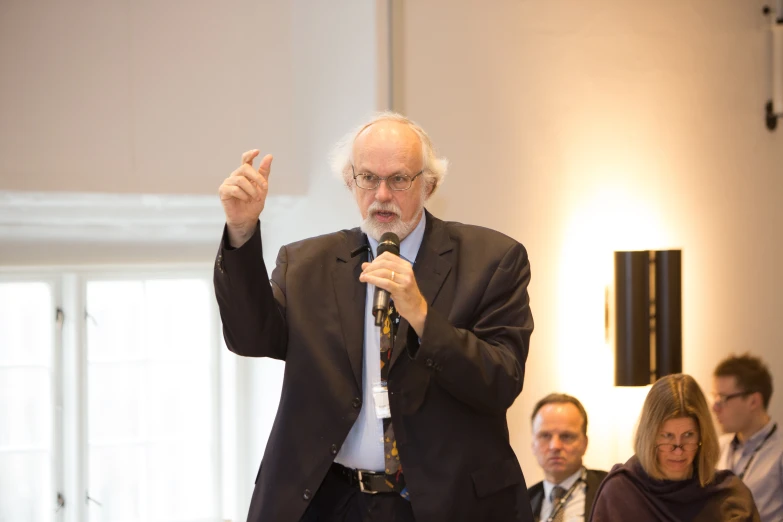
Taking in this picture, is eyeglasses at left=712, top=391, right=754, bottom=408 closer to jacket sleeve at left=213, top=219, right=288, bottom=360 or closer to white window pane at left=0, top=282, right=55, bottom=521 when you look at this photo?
jacket sleeve at left=213, top=219, right=288, bottom=360

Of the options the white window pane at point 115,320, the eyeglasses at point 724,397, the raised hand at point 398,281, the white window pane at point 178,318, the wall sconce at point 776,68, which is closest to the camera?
the raised hand at point 398,281

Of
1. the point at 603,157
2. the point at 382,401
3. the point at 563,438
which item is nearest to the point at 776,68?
the point at 603,157

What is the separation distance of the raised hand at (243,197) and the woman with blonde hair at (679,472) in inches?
77.0

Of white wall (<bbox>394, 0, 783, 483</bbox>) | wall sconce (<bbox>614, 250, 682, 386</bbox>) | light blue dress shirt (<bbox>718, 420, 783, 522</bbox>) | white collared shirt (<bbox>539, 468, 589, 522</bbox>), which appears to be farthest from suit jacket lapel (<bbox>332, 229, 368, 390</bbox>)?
light blue dress shirt (<bbox>718, 420, 783, 522</bbox>)

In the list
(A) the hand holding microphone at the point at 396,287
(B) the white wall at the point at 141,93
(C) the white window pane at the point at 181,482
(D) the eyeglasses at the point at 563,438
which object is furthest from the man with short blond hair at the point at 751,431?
(A) the hand holding microphone at the point at 396,287

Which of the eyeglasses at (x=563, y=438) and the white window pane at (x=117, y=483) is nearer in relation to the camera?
the eyeglasses at (x=563, y=438)

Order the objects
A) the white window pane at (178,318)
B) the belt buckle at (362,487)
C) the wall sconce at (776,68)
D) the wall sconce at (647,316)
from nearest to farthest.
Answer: the belt buckle at (362,487) → the wall sconce at (647,316) → the wall sconce at (776,68) → the white window pane at (178,318)

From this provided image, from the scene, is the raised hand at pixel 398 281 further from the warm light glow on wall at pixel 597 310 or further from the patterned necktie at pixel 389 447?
the warm light glow on wall at pixel 597 310

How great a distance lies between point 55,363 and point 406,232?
12.0 feet

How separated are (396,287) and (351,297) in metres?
0.33

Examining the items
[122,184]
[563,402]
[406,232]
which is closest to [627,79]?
[563,402]

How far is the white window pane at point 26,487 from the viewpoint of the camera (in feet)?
16.9

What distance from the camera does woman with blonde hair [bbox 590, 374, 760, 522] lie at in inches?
130

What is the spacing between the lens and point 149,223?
4.99 meters
